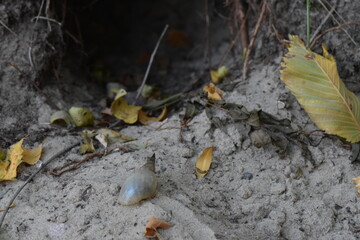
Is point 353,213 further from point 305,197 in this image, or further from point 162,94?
point 162,94

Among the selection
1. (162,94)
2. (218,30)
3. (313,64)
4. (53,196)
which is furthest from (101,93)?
(313,64)

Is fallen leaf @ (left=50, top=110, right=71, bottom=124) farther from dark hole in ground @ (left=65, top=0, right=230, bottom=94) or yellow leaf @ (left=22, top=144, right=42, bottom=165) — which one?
dark hole in ground @ (left=65, top=0, right=230, bottom=94)

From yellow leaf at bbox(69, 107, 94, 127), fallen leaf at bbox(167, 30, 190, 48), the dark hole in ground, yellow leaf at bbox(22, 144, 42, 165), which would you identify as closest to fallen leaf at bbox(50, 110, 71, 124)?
yellow leaf at bbox(69, 107, 94, 127)

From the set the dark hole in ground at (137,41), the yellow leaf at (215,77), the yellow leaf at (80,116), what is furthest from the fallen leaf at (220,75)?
the yellow leaf at (80,116)

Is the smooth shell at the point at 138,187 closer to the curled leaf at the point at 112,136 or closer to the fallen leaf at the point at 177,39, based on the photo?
the curled leaf at the point at 112,136

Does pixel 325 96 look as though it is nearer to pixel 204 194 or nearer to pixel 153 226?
pixel 204 194

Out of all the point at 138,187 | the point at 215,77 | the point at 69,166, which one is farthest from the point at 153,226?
the point at 215,77
